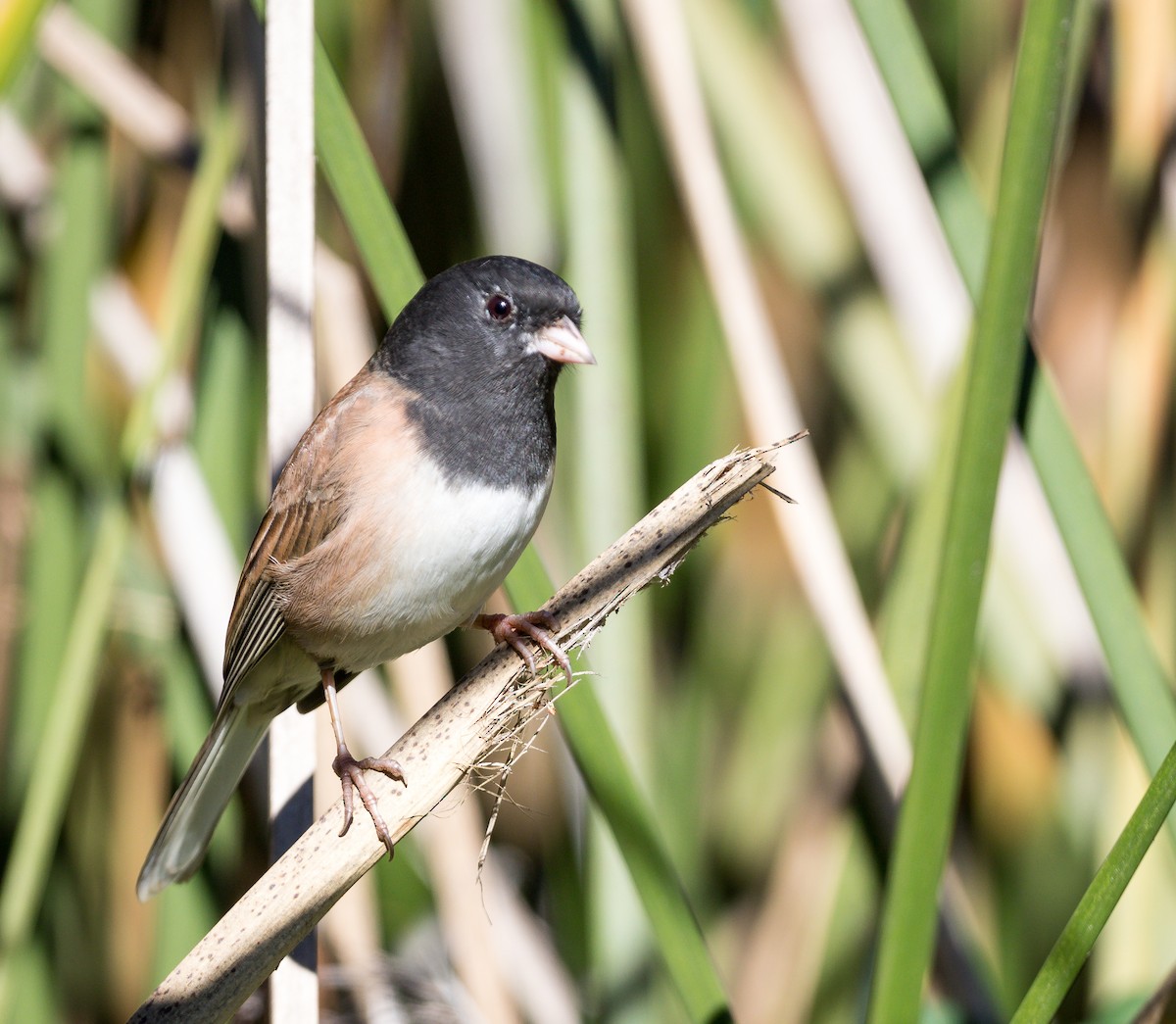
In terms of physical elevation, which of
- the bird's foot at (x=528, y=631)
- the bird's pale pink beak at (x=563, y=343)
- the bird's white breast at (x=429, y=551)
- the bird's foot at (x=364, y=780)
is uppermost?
the bird's pale pink beak at (x=563, y=343)

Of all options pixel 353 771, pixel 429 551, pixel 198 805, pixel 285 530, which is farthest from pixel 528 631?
pixel 198 805

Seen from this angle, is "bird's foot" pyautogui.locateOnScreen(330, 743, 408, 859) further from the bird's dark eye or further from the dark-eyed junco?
the bird's dark eye

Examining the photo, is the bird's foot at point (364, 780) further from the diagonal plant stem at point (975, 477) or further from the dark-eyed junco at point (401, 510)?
the diagonal plant stem at point (975, 477)

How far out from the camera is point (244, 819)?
199 centimetres

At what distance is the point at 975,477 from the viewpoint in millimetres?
1000

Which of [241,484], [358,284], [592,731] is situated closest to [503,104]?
[358,284]

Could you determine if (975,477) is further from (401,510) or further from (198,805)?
(198,805)

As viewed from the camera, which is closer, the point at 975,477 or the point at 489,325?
the point at 975,477

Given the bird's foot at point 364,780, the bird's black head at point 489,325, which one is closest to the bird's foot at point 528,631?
the bird's foot at point 364,780

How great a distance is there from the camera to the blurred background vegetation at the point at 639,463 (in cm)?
168

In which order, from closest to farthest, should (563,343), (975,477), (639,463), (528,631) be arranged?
(975,477)
(528,631)
(563,343)
(639,463)

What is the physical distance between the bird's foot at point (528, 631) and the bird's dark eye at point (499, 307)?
0.39m

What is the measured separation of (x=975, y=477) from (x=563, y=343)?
0.63 metres

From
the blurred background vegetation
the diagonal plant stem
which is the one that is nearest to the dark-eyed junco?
the blurred background vegetation
